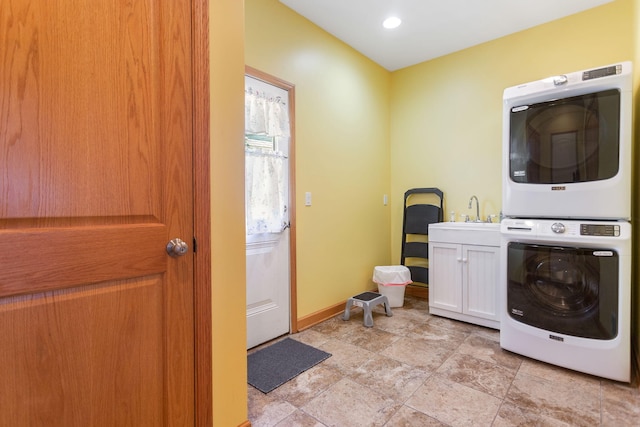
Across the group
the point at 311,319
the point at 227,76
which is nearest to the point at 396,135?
the point at 311,319

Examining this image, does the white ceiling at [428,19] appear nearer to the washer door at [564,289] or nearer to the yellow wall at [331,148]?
the yellow wall at [331,148]

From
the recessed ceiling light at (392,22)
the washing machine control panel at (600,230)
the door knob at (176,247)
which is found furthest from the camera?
the recessed ceiling light at (392,22)

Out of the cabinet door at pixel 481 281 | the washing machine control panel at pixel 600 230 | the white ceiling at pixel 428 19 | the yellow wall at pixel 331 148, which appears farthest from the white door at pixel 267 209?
the washing machine control panel at pixel 600 230

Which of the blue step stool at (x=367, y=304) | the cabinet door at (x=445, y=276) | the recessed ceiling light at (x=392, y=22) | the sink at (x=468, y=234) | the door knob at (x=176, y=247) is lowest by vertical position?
the blue step stool at (x=367, y=304)

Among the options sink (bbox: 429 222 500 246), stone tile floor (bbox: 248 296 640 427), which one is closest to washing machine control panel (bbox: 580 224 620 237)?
sink (bbox: 429 222 500 246)

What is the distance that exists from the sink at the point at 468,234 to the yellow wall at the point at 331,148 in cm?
79

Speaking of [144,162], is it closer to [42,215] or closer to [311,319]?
[42,215]

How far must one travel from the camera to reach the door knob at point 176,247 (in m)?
1.13

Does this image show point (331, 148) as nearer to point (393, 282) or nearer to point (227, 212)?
point (393, 282)

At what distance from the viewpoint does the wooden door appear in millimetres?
848

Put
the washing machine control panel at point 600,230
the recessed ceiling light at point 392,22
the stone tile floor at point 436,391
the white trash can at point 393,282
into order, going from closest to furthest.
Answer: the stone tile floor at point 436,391 < the washing machine control panel at point 600,230 < the recessed ceiling light at point 392,22 < the white trash can at point 393,282

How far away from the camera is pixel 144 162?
1.07 meters

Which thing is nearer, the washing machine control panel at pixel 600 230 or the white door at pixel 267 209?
the washing machine control panel at pixel 600 230

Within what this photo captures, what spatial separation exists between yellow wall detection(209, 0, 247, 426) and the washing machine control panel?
200 centimetres
